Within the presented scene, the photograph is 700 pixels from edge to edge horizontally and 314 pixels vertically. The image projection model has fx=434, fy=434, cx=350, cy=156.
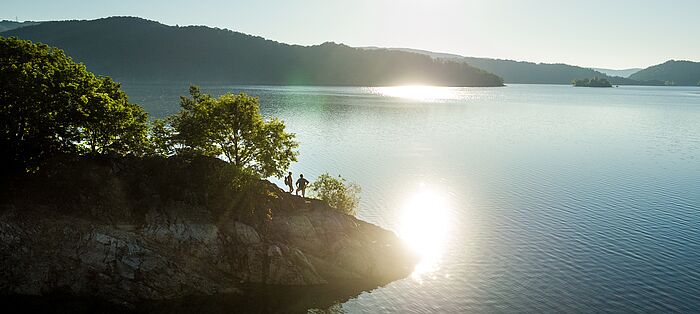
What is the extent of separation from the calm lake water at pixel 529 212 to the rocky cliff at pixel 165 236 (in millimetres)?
7381

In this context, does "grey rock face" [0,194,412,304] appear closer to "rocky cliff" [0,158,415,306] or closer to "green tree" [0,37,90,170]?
"rocky cliff" [0,158,415,306]

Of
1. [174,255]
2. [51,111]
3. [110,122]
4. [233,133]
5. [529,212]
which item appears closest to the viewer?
[51,111]

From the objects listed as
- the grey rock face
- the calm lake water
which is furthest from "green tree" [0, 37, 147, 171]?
the calm lake water

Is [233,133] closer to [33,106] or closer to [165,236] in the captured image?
[165,236]

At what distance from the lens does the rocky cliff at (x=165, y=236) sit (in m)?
37.6

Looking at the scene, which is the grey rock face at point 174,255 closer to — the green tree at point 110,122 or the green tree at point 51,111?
the green tree at point 51,111

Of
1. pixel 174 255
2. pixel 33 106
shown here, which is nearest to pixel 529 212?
pixel 174 255

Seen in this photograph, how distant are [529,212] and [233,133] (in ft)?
135

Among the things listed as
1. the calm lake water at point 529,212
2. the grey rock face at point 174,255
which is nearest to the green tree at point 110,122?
the grey rock face at point 174,255

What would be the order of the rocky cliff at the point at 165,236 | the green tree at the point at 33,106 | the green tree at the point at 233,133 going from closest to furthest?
the rocky cliff at the point at 165,236, the green tree at the point at 33,106, the green tree at the point at 233,133

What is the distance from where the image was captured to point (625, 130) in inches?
5413

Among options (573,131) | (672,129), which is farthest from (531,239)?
(672,129)

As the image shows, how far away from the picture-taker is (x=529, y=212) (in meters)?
60.3

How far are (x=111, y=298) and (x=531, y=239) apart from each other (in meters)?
44.6
